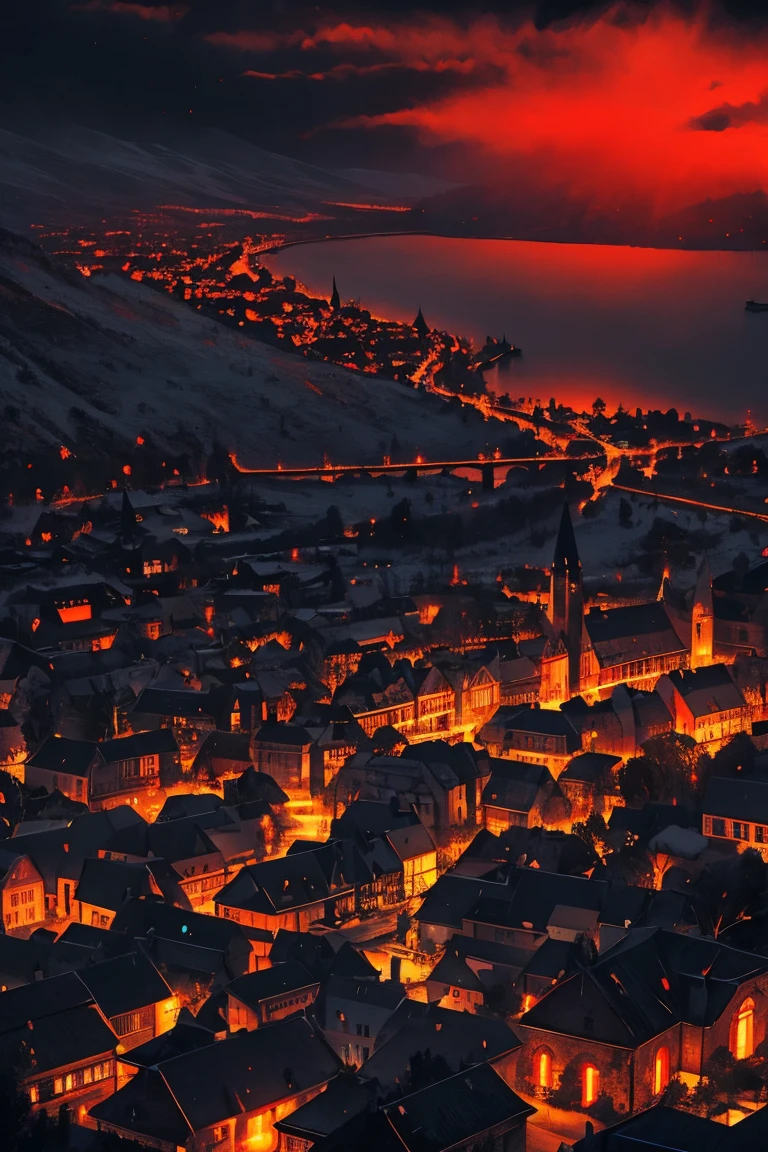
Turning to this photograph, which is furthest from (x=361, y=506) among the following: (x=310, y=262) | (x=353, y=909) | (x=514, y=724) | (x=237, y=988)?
(x=310, y=262)

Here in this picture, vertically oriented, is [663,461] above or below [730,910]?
above

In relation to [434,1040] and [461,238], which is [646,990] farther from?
[461,238]

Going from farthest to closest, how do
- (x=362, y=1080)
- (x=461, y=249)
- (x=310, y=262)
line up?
1. (x=461, y=249)
2. (x=310, y=262)
3. (x=362, y=1080)

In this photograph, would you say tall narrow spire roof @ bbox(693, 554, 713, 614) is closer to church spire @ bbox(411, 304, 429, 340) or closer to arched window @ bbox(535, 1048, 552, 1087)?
arched window @ bbox(535, 1048, 552, 1087)

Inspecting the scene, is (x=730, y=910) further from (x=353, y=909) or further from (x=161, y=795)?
(x=161, y=795)

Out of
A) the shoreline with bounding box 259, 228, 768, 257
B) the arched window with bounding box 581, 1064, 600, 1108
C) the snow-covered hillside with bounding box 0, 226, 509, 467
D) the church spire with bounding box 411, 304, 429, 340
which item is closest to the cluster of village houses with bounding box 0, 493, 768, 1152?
the arched window with bounding box 581, 1064, 600, 1108

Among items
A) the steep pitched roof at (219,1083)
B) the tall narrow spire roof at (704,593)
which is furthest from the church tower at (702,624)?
the steep pitched roof at (219,1083)

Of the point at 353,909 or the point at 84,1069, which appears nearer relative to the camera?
the point at 84,1069
